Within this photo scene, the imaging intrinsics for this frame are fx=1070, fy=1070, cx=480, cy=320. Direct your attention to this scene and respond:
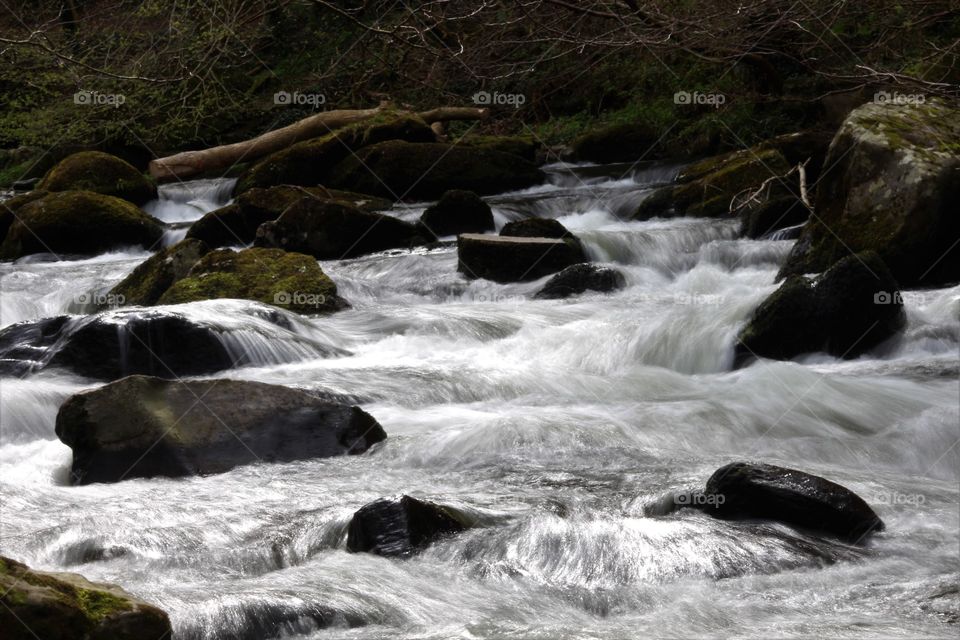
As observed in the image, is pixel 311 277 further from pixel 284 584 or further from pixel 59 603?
pixel 59 603

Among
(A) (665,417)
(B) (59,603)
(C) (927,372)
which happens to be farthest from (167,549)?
(C) (927,372)

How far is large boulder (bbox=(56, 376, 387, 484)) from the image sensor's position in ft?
16.3

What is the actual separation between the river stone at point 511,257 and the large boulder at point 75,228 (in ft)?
16.2

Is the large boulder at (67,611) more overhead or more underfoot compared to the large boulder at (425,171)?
more underfoot

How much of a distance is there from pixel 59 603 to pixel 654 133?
1434cm

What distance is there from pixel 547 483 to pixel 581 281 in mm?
4503

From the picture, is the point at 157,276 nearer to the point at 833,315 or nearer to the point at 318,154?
the point at 318,154

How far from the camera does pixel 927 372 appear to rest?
6.37 m

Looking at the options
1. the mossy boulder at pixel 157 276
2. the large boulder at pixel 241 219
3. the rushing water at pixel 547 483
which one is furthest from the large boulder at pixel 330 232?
the rushing water at pixel 547 483

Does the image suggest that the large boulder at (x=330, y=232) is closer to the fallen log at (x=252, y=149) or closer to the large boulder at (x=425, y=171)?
the large boulder at (x=425, y=171)

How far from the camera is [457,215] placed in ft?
38.5

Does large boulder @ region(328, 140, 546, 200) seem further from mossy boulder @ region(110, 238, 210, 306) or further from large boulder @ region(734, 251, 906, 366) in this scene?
large boulder @ region(734, 251, 906, 366)

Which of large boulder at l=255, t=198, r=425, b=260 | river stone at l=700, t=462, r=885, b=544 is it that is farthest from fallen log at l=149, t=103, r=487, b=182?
river stone at l=700, t=462, r=885, b=544

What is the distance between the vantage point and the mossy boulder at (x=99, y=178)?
14.9 m
